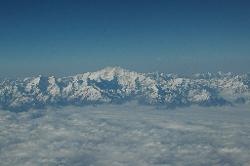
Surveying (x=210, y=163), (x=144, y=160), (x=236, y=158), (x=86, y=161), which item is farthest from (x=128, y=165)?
(x=236, y=158)

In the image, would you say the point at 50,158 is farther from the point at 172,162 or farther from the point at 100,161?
the point at 172,162

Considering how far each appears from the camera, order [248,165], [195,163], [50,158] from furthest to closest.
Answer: [50,158] → [195,163] → [248,165]

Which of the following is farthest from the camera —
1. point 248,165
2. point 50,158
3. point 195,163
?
point 50,158

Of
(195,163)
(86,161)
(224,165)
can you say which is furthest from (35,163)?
(224,165)

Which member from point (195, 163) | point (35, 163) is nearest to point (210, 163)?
point (195, 163)

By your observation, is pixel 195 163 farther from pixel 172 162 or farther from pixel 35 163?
pixel 35 163

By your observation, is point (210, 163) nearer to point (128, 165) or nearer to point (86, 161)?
point (128, 165)

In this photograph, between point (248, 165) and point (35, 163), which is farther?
point (35, 163)

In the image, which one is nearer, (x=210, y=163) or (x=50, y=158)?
(x=210, y=163)
